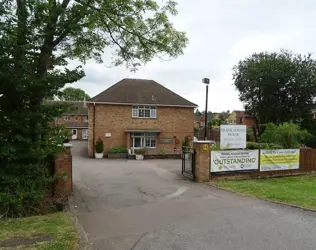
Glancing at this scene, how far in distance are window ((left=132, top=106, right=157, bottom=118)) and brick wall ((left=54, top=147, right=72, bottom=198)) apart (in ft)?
62.6

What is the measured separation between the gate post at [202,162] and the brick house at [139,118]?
1376 centimetres

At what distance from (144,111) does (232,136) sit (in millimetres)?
15823

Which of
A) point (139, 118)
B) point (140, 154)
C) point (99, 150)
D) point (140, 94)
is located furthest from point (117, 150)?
point (140, 94)

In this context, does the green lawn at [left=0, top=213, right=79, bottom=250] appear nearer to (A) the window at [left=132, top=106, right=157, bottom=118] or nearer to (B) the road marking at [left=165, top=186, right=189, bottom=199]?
(B) the road marking at [left=165, top=186, right=189, bottom=199]

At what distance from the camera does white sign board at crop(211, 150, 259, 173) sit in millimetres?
13188

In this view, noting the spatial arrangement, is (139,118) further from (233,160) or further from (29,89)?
(29,89)

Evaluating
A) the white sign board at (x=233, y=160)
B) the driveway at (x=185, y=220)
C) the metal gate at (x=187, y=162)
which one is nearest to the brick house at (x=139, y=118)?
the metal gate at (x=187, y=162)

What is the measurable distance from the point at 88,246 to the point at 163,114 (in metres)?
24.6

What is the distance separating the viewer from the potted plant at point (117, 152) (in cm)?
2633

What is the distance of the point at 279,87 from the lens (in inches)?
1412

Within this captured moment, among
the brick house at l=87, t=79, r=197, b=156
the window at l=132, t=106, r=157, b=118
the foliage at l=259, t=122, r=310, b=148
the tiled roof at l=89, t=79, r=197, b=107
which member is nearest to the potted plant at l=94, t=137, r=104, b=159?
the brick house at l=87, t=79, r=197, b=156

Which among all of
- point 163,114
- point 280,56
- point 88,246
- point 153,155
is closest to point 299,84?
point 280,56

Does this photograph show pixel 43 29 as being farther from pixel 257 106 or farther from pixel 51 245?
pixel 257 106

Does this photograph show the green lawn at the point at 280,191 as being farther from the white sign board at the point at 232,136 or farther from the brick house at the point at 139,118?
the brick house at the point at 139,118
